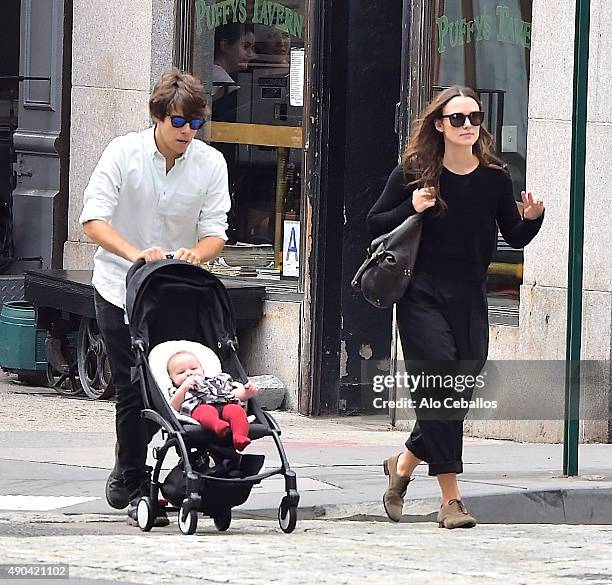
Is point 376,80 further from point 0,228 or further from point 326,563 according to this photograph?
point 326,563

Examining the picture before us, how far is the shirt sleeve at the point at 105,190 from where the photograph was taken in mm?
7082

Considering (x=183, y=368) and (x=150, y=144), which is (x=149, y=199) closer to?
(x=150, y=144)

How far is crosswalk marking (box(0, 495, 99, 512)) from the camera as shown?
7500 millimetres

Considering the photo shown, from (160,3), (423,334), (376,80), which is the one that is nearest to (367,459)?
(423,334)

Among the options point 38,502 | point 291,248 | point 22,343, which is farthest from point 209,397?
point 22,343

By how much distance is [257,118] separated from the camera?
11711mm

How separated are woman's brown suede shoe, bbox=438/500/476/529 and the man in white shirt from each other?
1174 mm

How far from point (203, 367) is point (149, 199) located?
77 centimetres

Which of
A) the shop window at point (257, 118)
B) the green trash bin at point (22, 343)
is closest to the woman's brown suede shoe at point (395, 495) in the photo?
the shop window at point (257, 118)

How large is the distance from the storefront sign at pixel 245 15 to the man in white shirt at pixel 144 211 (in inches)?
170

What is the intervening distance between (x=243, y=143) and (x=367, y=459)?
327 cm

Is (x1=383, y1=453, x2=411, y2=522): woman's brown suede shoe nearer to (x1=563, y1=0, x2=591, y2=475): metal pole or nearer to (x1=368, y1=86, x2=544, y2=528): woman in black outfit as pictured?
(x1=368, y1=86, x2=544, y2=528): woman in black outfit

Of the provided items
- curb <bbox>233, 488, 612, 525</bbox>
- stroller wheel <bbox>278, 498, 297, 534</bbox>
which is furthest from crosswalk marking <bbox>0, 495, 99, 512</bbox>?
stroller wheel <bbox>278, 498, 297, 534</bbox>

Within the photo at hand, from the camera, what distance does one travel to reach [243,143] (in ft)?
38.8
